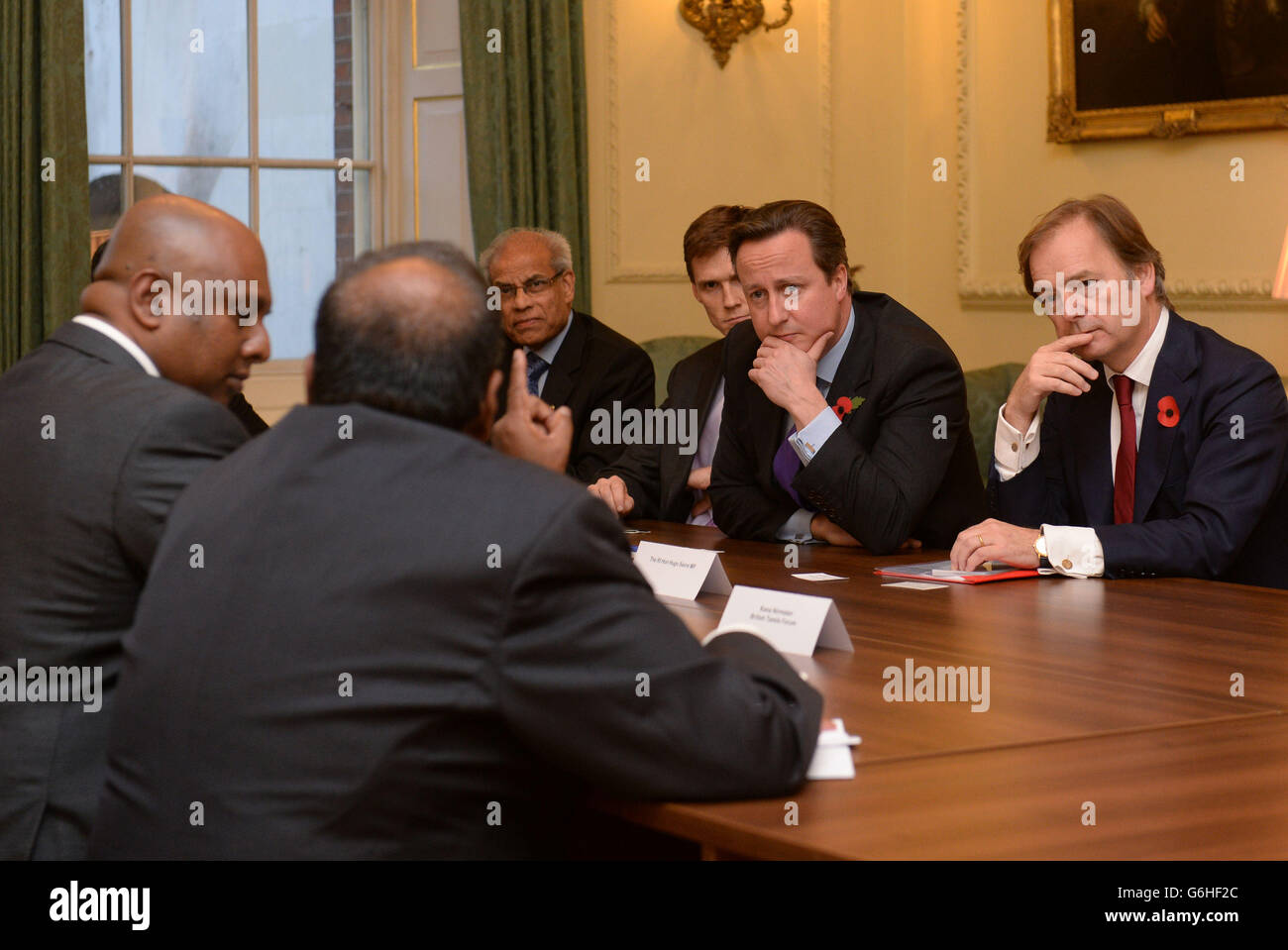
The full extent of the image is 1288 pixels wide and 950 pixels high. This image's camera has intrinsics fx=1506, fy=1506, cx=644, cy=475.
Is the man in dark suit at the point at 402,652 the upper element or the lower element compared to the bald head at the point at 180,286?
lower

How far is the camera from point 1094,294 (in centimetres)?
311

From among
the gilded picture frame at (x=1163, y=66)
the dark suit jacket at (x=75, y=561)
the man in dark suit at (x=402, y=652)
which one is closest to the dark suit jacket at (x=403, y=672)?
the man in dark suit at (x=402, y=652)

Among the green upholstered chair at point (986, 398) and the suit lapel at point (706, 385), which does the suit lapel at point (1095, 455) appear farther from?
the green upholstered chair at point (986, 398)

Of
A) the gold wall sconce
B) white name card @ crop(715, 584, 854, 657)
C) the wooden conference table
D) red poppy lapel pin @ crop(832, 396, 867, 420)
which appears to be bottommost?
the wooden conference table

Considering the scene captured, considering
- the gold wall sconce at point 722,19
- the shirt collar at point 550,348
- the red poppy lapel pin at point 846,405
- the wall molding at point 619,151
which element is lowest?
the red poppy lapel pin at point 846,405

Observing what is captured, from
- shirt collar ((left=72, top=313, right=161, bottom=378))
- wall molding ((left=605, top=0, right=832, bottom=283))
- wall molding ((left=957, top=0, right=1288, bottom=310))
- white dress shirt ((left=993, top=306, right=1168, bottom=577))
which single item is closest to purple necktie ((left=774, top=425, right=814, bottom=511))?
white dress shirt ((left=993, top=306, right=1168, bottom=577))

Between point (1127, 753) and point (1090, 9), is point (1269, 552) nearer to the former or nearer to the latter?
point (1127, 753)

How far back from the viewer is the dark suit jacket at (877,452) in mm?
3262

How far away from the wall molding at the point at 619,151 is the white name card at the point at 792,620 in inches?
163

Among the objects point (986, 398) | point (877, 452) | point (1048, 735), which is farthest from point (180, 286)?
point (986, 398)

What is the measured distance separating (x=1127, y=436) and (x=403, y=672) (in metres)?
2.10

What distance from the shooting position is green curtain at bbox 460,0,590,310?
6.04m

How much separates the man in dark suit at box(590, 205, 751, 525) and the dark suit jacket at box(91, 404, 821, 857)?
2.31m

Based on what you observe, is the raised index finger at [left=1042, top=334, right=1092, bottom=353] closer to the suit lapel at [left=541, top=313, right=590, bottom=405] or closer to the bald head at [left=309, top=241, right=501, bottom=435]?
the bald head at [left=309, top=241, right=501, bottom=435]
